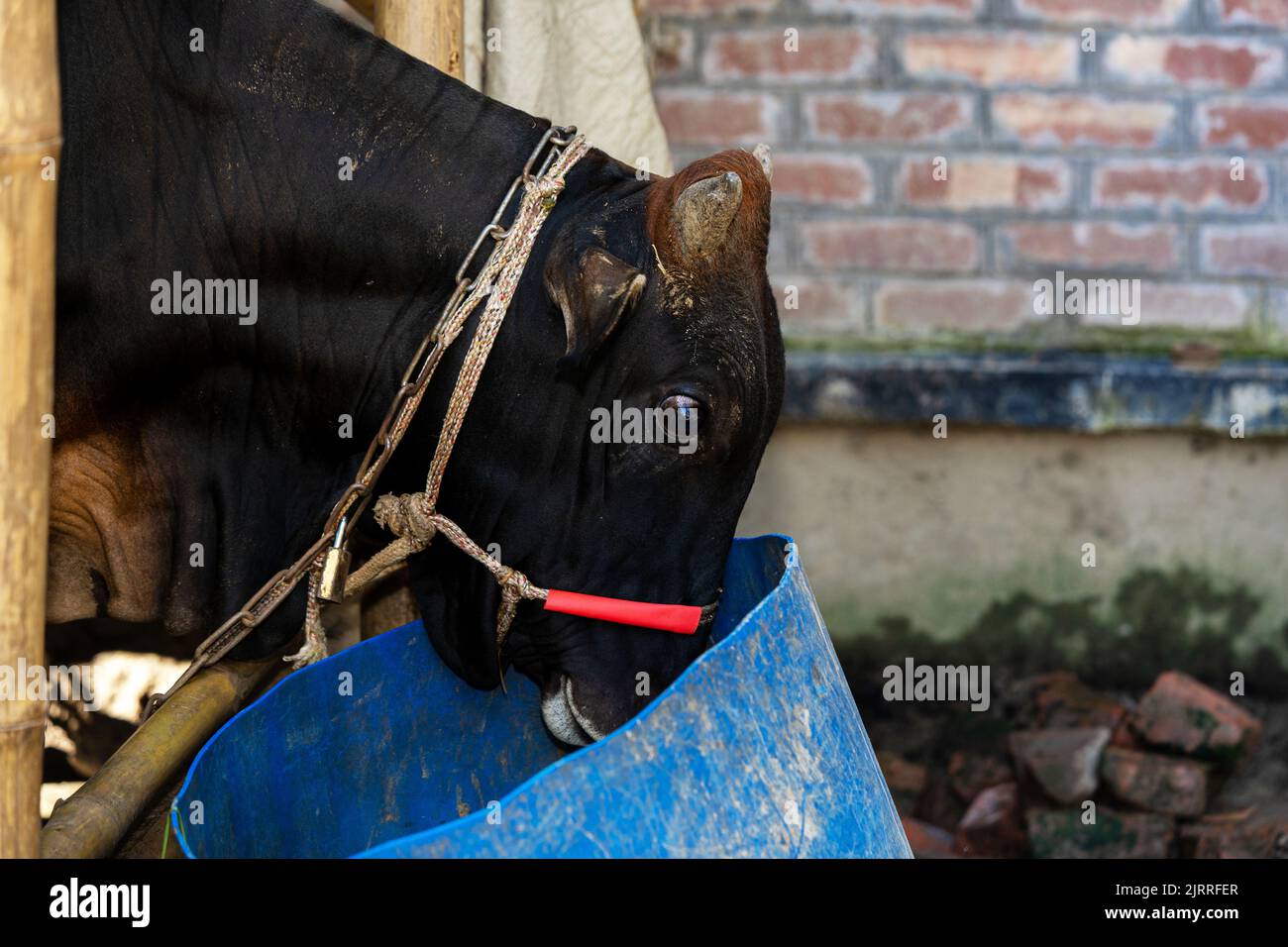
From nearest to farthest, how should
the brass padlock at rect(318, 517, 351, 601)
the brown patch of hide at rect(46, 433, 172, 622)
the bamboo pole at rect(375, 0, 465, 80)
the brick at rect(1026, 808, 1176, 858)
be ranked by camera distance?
the brass padlock at rect(318, 517, 351, 601)
the brown patch of hide at rect(46, 433, 172, 622)
the bamboo pole at rect(375, 0, 465, 80)
the brick at rect(1026, 808, 1176, 858)

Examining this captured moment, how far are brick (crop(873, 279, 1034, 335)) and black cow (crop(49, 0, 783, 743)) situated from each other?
5.11ft

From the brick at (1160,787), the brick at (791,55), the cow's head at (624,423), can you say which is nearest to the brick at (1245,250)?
the brick at (791,55)

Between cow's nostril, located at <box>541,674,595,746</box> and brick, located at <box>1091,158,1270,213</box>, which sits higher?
brick, located at <box>1091,158,1270,213</box>

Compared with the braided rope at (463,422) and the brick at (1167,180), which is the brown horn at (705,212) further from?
the brick at (1167,180)

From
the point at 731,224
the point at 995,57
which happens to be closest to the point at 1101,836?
the point at 995,57

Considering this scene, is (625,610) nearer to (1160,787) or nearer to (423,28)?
(423,28)

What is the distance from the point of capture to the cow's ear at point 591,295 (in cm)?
168

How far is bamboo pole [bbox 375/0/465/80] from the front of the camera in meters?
2.15

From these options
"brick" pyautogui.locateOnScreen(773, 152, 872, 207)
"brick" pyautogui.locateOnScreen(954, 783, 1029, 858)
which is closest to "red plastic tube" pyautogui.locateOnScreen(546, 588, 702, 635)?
"brick" pyautogui.locateOnScreen(954, 783, 1029, 858)

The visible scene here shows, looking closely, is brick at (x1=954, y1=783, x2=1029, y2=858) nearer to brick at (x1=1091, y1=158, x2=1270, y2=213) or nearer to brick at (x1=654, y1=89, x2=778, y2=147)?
brick at (x1=1091, y1=158, x2=1270, y2=213)

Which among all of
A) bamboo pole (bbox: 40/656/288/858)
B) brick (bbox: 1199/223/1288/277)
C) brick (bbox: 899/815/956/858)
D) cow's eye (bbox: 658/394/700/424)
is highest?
brick (bbox: 1199/223/1288/277)

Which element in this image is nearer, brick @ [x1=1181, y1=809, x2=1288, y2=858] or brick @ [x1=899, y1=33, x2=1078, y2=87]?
brick @ [x1=1181, y1=809, x2=1288, y2=858]

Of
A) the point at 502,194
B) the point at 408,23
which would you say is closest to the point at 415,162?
the point at 502,194

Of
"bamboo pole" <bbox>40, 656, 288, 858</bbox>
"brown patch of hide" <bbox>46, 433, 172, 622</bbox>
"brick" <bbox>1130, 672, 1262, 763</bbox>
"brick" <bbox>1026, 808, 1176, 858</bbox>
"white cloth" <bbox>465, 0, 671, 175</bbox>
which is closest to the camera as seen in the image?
"bamboo pole" <bbox>40, 656, 288, 858</bbox>
